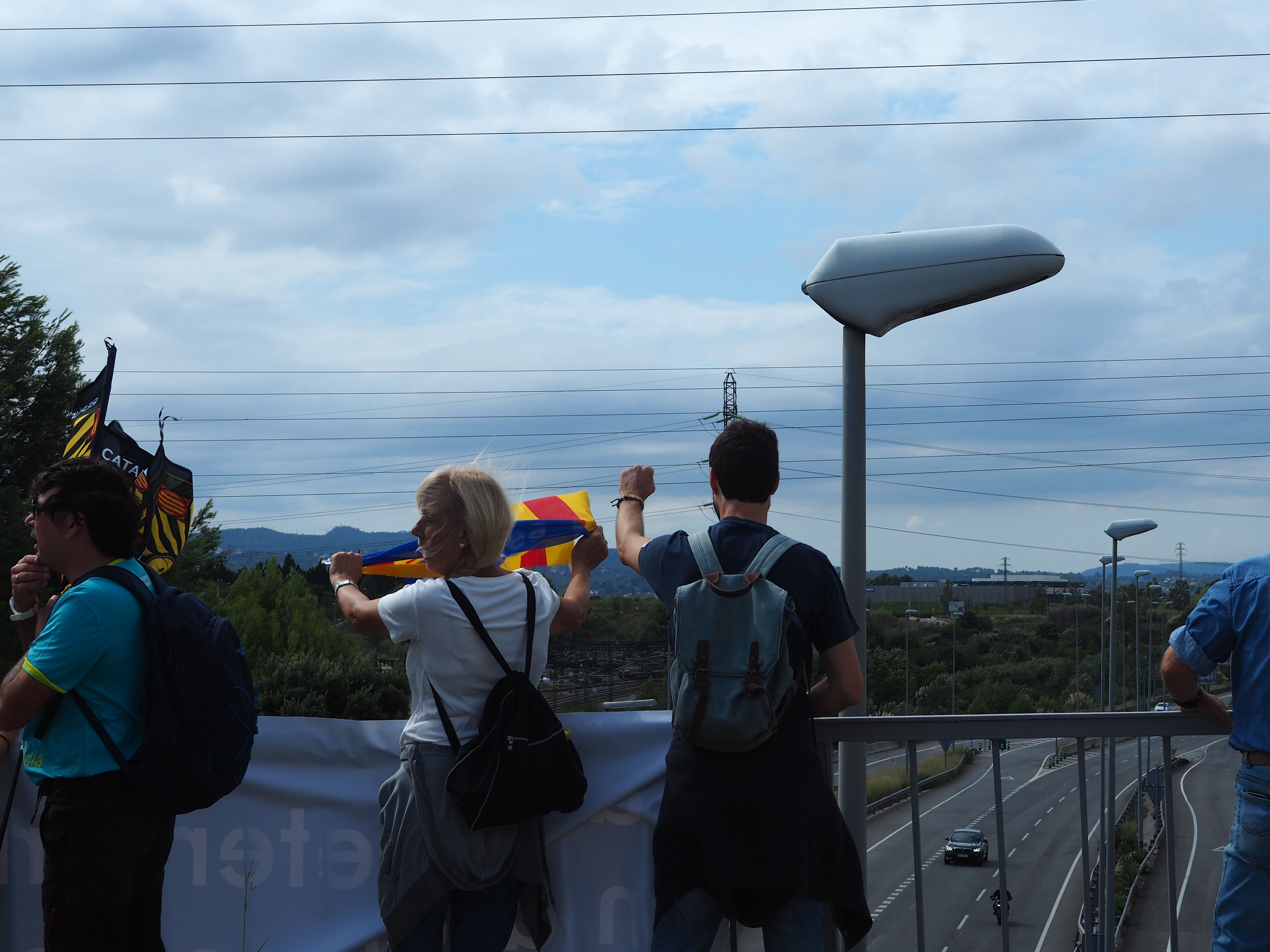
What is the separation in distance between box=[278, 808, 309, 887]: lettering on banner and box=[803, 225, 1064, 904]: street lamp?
198cm

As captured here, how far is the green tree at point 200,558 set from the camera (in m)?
35.1

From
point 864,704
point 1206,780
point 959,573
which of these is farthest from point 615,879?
point 959,573

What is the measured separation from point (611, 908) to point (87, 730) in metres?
1.81

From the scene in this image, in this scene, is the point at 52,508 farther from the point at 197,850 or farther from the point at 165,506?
the point at 165,506

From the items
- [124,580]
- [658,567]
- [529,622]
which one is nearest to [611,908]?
[529,622]

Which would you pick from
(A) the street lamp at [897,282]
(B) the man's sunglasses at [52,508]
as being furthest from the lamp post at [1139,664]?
(B) the man's sunglasses at [52,508]

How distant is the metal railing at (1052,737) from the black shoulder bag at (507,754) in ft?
3.21

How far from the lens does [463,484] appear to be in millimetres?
3258

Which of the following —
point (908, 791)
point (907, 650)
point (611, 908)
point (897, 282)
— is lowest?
point (907, 650)

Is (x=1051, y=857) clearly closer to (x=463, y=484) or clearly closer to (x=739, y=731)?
(x=739, y=731)

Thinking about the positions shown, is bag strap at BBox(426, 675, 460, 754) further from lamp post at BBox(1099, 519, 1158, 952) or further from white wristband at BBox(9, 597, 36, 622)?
lamp post at BBox(1099, 519, 1158, 952)

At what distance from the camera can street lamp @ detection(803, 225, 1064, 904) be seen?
3738 mm

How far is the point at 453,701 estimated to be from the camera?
3.16 metres

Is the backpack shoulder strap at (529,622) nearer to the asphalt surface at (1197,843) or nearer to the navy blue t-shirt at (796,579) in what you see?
the navy blue t-shirt at (796,579)
